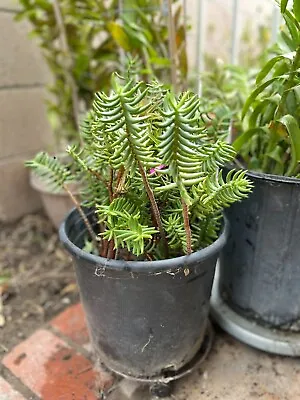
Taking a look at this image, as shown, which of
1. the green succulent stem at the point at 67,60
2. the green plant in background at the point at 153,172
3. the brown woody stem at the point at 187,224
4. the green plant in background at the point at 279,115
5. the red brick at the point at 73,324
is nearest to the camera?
the green plant in background at the point at 153,172

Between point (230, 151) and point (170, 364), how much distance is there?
17.3 inches

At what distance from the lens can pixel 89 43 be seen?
133cm

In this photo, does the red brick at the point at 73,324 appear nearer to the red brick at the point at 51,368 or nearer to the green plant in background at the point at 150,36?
the red brick at the point at 51,368

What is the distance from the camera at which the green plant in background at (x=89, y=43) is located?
42.2 inches

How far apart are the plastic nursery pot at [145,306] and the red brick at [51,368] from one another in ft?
0.23

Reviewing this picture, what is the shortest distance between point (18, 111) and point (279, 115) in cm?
103

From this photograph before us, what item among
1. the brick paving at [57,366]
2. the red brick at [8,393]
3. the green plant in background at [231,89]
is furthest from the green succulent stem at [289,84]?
the red brick at [8,393]

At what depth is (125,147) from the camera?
0.54 meters

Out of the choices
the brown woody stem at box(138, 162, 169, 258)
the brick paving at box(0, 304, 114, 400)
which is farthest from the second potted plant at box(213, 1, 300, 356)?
the brick paving at box(0, 304, 114, 400)

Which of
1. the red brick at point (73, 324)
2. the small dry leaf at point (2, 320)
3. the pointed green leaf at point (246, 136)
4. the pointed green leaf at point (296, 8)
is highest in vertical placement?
the pointed green leaf at point (296, 8)

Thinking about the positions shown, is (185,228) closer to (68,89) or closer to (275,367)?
(275,367)

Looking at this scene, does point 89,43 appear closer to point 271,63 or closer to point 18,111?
point 18,111

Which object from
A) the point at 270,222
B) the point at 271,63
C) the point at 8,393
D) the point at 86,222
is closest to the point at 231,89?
the point at 271,63

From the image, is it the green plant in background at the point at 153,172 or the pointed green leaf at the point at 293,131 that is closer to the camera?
the green plant in background at the point at 153,172
